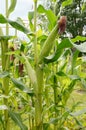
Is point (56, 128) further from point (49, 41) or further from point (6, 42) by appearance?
point (49, 41)

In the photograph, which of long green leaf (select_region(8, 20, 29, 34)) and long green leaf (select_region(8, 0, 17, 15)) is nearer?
long green leaf (select_region(8, 20, 29, 34))

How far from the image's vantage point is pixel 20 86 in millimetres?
1310

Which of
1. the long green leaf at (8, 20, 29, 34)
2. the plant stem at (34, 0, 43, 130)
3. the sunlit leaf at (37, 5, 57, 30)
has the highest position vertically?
the sunlit leaf at (37, 5, 57, 30)

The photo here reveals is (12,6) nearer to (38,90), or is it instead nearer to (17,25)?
(17,25)

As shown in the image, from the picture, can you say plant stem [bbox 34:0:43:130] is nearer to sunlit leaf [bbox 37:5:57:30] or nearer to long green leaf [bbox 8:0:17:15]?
sunlit leaf [bbox 37:5:57:30]

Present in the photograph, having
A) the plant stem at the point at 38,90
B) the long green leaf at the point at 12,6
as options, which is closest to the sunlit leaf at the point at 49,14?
the plant stem at the point at 38,90

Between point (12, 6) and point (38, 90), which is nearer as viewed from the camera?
point (38, 90)

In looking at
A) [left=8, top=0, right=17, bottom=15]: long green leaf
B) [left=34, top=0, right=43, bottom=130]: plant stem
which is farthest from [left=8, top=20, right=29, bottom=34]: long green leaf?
[left=8, top=0, right=17, bottom=15]: long green leaf

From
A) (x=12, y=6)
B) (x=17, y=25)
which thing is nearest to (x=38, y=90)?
(x=17, y=25)

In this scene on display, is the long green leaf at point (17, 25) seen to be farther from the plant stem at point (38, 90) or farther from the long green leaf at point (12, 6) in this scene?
the long green leaf at point (12, 6)

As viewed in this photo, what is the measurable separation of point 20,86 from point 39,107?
11 centimetres

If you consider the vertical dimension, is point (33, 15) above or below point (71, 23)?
above

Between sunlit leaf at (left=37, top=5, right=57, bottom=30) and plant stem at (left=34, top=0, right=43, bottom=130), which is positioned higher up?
sunlit leaf at (left=37, top=5, right=57, bottom=30)

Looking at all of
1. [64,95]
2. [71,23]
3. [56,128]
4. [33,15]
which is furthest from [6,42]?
[71,23]
